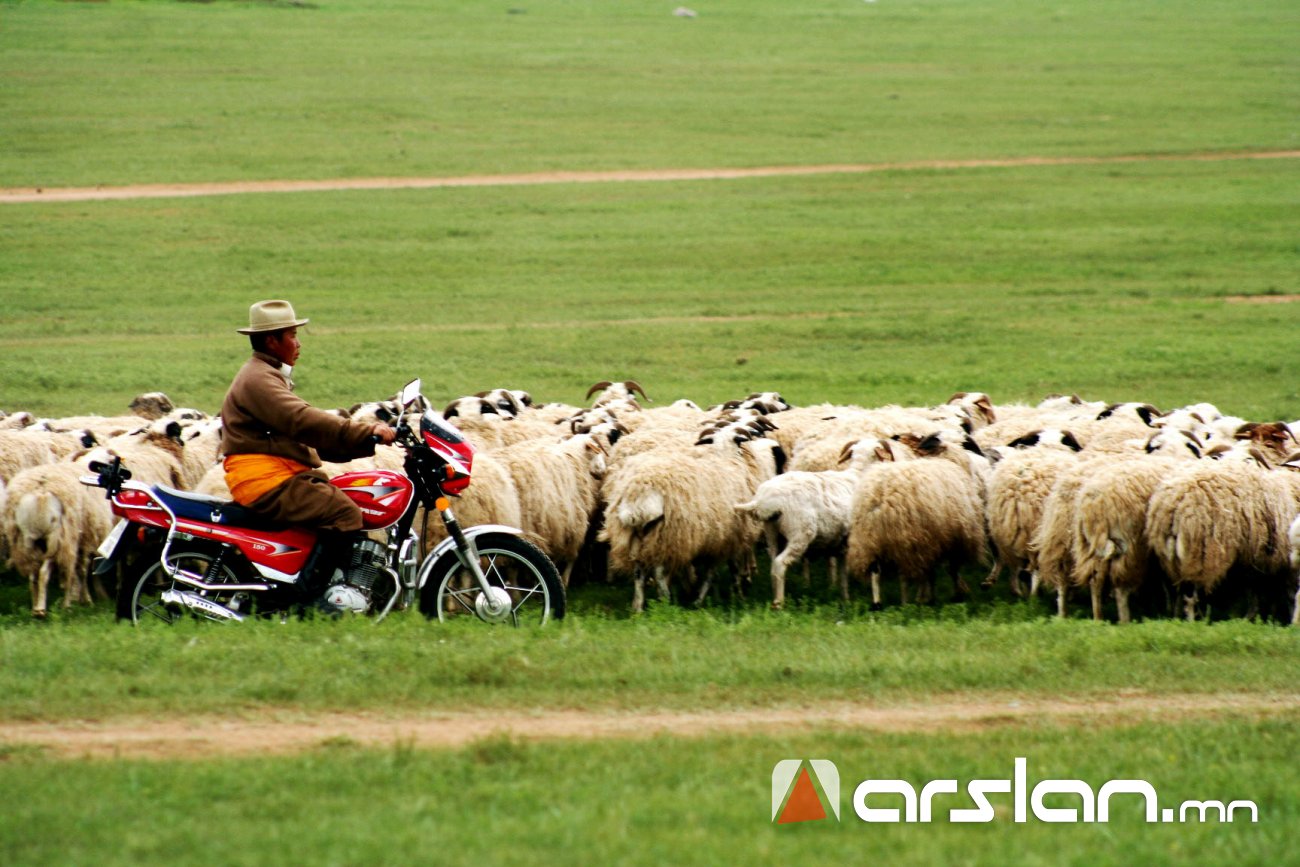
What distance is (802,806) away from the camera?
20.0ft

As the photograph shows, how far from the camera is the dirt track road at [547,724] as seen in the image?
6859 mm

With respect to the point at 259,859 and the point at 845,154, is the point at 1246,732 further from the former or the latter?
the point at 845,154

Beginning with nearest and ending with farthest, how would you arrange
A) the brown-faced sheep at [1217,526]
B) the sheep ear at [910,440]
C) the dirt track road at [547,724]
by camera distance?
the dirt track road at [547,724] → the brown-faced sheep at [1217,526] → the sheep ear at [910,440]

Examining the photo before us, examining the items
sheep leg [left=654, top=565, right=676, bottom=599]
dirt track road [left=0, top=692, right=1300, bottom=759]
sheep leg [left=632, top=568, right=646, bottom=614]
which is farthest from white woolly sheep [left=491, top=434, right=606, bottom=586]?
dirt track road [left=0, top=692, right=1300, bottom=759]

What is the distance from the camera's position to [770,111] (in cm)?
5834

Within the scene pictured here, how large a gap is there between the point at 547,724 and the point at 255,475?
2.68m

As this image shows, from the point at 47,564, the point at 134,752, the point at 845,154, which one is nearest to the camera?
the point at 134,752

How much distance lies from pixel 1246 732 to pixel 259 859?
15.5ft

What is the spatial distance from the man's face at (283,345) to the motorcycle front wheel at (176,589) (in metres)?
1.26

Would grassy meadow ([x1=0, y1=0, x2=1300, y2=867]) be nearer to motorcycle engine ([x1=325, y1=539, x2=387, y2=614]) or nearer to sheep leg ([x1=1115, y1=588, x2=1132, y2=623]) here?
motorcycle engine ([x1=325, y1=539, x2=387, y2=614])

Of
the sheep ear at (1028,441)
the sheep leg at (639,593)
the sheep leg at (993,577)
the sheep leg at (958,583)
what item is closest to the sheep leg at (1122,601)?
the sheep leg at (958,583)

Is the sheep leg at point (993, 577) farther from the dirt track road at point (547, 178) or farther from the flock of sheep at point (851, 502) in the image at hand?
the dirt track road at point (547, 178)

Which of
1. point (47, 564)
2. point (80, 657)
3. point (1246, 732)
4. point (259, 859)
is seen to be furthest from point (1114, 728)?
point (47, 564)

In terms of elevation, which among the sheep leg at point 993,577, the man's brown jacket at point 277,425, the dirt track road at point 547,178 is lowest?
the sheep leg at point 993,577
